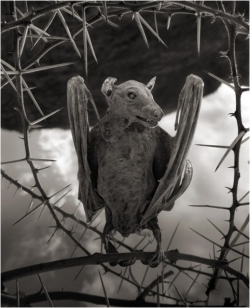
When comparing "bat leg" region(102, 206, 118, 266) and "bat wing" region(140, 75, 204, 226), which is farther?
"bat leg" region(102, 206, 118, 266)

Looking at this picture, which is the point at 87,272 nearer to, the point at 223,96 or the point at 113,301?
the point at 113,301

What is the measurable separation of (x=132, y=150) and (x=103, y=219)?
0.60 meters

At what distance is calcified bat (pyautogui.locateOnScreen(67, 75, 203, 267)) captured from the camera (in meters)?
0.85

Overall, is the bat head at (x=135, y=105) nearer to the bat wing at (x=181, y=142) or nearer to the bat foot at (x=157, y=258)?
the bat wing at (x=181, y=142)

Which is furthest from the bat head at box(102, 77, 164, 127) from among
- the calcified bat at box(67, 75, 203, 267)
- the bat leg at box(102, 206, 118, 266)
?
the bat leg at box(102, 206, 118, 266)

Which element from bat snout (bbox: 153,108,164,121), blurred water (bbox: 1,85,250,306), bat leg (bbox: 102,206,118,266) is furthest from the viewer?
blurred water (bbox: 1,85,250,306)

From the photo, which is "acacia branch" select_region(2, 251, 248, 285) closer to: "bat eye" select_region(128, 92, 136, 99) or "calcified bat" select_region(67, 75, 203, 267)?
"calcified bat" select_region(67, 75, 203, 267)

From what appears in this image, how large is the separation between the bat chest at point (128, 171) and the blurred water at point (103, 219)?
44cm

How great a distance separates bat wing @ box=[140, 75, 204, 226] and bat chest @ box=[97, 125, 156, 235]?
29 millimetres

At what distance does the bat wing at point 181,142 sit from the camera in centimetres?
83

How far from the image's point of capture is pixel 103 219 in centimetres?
143

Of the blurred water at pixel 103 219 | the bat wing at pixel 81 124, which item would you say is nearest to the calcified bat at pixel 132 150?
the bat wing at pixel 81 124

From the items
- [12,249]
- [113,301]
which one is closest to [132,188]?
[113,301]

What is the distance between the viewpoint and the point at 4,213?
145cm
